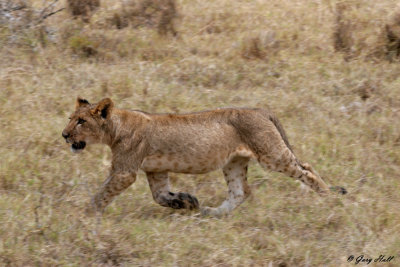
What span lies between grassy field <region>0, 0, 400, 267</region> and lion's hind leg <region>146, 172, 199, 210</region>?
0.09m

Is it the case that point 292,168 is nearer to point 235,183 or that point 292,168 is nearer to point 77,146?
point 235,183

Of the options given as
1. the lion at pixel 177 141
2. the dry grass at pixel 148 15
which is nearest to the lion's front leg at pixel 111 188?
the lion at pixel 177 141

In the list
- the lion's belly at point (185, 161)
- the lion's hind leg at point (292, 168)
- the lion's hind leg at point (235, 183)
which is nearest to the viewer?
the lion's belly at point (185, 161)

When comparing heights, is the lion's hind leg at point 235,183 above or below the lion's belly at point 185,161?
below

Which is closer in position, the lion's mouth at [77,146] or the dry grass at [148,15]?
the lion's mouth at [77,146]

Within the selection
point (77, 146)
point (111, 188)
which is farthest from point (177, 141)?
point (77, 146)

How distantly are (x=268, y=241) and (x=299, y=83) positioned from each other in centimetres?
354

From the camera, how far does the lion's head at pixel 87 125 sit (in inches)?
251

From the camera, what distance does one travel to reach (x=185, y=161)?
250 inches

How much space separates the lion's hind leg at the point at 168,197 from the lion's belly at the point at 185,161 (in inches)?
5.0

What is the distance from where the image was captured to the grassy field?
561cm

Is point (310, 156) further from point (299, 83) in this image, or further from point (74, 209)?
point (74, 209)

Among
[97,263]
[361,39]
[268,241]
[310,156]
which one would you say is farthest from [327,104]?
[97,263]

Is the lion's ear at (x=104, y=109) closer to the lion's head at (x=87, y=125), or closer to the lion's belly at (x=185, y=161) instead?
the lion's head at (x=87, y=125)
